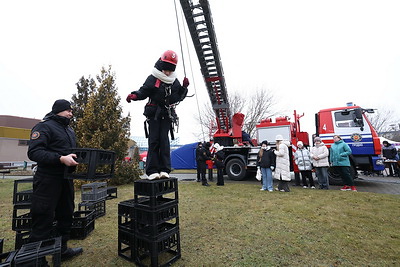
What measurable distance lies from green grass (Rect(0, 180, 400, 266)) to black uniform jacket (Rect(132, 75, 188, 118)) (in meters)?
1.90

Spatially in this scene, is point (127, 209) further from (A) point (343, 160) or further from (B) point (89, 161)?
(A) point (343, 160)

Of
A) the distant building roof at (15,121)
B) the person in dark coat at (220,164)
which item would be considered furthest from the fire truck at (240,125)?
the distant building roof at (15,121)

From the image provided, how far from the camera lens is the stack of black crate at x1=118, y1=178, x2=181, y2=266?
2156 mm

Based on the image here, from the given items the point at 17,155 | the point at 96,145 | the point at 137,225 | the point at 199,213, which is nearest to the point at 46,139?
the point at 137,225

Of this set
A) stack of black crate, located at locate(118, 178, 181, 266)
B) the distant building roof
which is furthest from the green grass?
the distant building roof

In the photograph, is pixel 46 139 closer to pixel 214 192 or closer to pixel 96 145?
pixel 214 192

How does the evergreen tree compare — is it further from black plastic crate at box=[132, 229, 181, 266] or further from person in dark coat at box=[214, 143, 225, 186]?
black plastic crate at box=[132, 229, 181, 266]

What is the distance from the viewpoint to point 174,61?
262cm

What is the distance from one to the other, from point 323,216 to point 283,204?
0.96 m

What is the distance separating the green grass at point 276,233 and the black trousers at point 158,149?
115 cm

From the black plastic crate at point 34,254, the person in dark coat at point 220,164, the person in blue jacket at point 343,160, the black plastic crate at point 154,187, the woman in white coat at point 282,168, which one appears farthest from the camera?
the person in dark coat at point 220,164

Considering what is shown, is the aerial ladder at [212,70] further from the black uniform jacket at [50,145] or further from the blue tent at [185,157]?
the black uniform jacket at [50,145]

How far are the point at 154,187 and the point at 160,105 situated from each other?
1.11m

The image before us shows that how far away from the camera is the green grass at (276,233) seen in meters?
2.36
